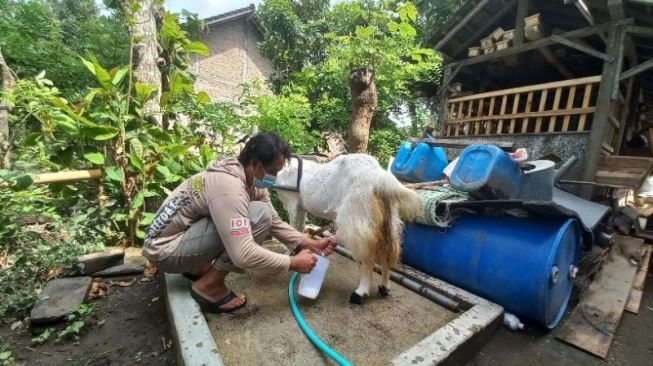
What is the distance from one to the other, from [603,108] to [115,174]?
5.89 m

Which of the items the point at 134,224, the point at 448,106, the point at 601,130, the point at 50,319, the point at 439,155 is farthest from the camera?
the point at 448,106

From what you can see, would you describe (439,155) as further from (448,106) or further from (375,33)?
(375,33)

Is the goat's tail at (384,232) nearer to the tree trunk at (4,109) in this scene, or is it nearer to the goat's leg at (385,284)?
the goat's leg at (385,284)

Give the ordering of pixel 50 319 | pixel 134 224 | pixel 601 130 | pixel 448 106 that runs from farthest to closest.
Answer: pixel 448 106, pixel 601 130, pixel 134 224, pixel 50 319

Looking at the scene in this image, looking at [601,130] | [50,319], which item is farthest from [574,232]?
[50,319]

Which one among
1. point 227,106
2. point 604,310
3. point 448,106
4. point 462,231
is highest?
point 448,106

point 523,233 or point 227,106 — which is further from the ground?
point 227,106

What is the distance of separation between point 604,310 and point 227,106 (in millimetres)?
4877

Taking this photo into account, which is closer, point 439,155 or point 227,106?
point 439,155

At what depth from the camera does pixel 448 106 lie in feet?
20.7

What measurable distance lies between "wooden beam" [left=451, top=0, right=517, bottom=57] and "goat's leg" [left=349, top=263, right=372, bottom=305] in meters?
5.69

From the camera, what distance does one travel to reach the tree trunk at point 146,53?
361cm

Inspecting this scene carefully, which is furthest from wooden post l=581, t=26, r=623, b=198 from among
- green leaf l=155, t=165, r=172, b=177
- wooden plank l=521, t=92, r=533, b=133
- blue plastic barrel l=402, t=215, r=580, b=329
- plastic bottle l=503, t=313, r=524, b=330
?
green leaf l=155, t=165, r=172, b=177

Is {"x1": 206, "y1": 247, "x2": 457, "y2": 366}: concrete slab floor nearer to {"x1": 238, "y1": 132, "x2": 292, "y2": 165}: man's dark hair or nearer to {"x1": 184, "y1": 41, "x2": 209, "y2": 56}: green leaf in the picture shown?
{"x1": 238, "y1": 132, "x2": 292, "y2": 165}: man's dark hair
